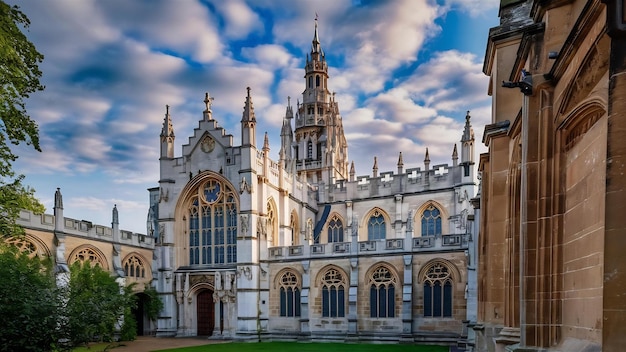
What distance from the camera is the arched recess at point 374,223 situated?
107 ft

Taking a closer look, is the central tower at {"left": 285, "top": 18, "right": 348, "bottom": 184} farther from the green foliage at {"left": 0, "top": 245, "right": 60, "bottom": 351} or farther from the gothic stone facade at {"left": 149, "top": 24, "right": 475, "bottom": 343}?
the green foliage at {"left": 0, "top": 245, "right": 60, "bottom": 351}

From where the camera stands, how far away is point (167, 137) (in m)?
29.5

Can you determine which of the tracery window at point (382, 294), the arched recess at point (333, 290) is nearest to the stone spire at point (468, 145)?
the tracery window at point (382, 294)

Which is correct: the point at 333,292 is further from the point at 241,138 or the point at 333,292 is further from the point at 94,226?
the point at 94,226

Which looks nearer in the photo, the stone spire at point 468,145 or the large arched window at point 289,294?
the large arched window at point 289,294

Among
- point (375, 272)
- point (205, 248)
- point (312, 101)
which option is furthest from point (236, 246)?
point (312, 101)

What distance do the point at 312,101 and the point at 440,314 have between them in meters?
25.9

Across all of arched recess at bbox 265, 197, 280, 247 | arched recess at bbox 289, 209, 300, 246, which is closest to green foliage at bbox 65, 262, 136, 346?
arched recess at bbox 265, 197, 280, 247

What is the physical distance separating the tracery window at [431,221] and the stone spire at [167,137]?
1831 cm

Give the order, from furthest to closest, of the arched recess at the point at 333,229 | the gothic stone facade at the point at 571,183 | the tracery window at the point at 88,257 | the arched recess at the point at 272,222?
1. the arched recess at the point at 333,229
2. the arched recess at the point at 272,222
3. the tracery window at the point at 88,257
4. the gothic stone facade at the point at 571,183

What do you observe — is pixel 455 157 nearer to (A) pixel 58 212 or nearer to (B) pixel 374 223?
(B) pixel 374 223

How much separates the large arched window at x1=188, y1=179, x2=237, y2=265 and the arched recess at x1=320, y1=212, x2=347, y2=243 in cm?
846

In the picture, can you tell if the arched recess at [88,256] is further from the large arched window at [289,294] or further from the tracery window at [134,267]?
the large arched window at [289,294]

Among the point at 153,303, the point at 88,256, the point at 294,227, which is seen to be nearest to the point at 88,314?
the point at 153,303
